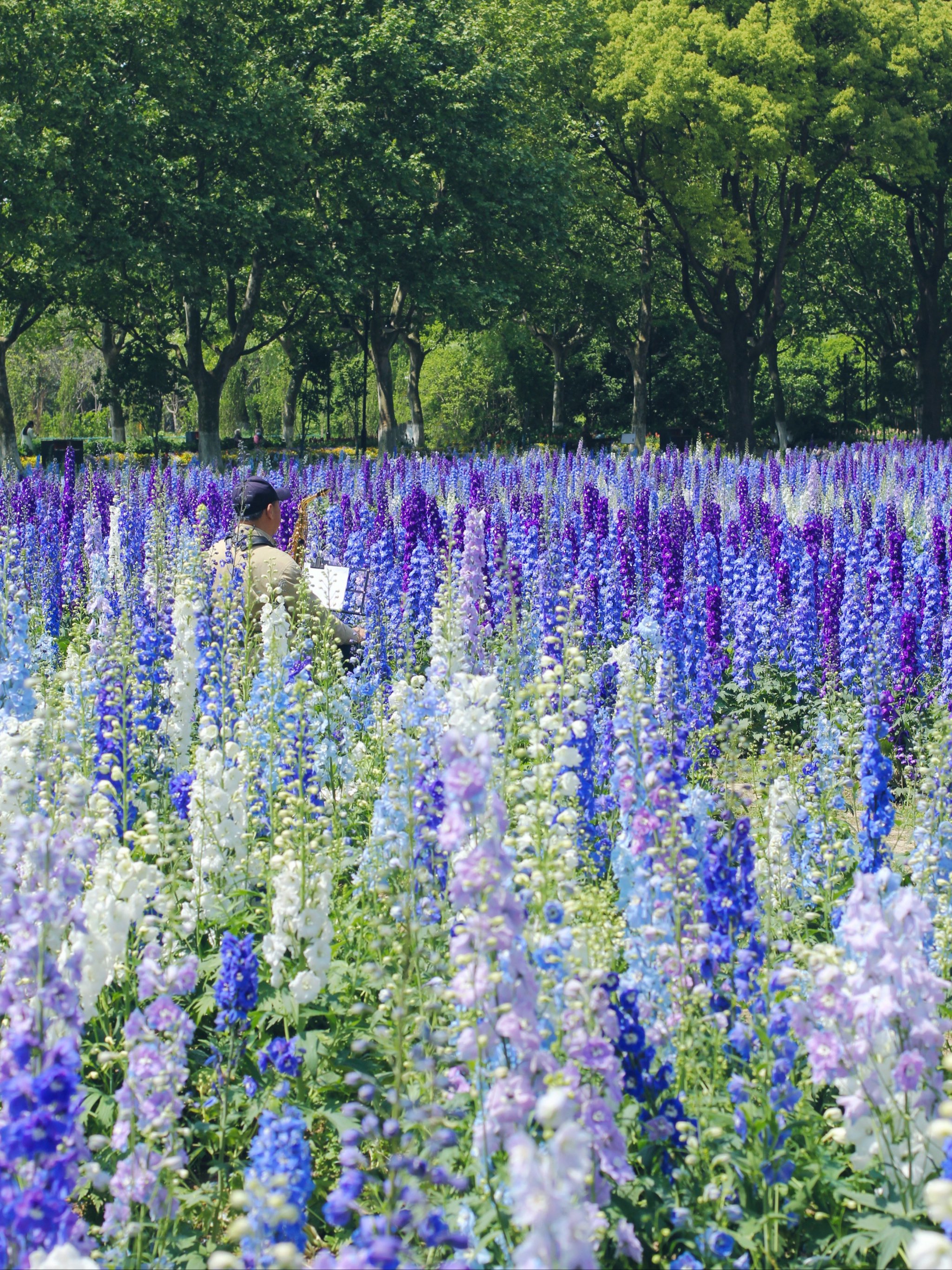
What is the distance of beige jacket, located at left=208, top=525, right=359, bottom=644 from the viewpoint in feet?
21.7

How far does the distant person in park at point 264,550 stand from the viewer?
280 inches

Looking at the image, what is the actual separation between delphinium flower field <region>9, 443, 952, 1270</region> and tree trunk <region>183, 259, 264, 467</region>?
21.0 m

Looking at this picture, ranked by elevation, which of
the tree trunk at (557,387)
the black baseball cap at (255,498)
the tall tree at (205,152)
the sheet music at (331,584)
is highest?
the tall tree at (205,152)

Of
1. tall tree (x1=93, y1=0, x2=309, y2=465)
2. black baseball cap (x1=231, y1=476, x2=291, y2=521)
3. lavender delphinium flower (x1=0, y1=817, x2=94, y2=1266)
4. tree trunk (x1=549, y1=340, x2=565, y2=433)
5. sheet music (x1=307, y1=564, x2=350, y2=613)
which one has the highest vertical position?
tall tree (x1=93, y1=0, x2=309, y2=465)

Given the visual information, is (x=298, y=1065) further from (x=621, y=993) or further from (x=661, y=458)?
(x=661, y=458)

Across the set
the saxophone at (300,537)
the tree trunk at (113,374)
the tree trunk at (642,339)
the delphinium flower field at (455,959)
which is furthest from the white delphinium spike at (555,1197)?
→ the tree trunk at (113,374)

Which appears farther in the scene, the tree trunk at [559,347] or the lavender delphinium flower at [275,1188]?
the tree trunk at [559,347]

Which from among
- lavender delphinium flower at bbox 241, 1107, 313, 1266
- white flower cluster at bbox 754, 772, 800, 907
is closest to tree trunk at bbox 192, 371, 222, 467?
white flower cluster at bbox 754, 772, 800, 907

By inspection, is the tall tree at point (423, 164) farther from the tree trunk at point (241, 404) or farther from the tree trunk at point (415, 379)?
the tree trunk at point (241, 404)

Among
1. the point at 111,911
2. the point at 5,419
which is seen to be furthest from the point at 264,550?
the point at 5,419

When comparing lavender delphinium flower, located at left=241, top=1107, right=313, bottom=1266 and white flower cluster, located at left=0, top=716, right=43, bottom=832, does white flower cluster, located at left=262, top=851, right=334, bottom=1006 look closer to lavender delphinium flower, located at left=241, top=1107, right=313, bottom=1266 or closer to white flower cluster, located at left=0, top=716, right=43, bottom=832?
white flower cluster, located at left=0, top=716, right=43, bottom=832

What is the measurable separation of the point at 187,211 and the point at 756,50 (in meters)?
12.5

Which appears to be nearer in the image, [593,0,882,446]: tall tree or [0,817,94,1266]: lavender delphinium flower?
[0,817,94,1266]: lavender delphinium flower

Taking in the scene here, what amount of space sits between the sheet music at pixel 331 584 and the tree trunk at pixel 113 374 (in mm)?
27641
